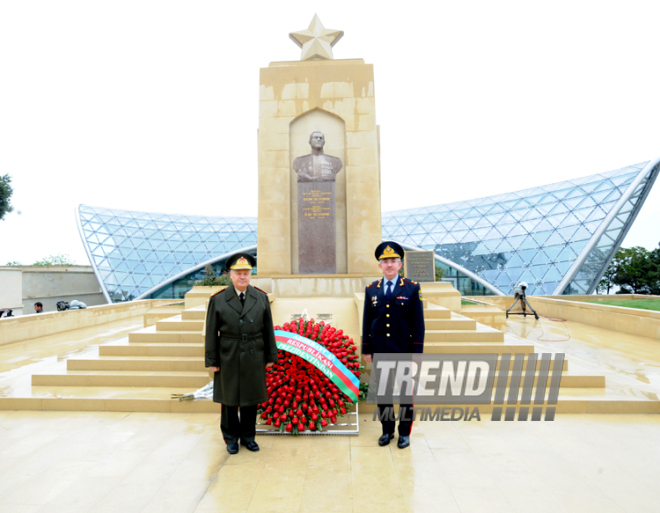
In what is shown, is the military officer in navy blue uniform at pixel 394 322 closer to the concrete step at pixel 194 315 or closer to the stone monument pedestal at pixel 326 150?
the concrete step at pixel 194 315

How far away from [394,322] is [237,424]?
1828 mm

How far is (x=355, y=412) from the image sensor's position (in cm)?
421

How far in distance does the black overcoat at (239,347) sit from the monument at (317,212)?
5.37 m

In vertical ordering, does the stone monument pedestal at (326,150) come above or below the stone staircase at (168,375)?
above

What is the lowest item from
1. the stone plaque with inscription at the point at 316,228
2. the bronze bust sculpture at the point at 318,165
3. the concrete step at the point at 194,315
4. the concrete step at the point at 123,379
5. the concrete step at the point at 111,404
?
the concrete step at the point at 111,404

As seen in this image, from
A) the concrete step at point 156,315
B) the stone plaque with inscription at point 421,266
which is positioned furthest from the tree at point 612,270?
the concrete step at point 156,315

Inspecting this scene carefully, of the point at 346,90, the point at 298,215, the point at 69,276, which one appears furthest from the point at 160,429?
the point at 69,276

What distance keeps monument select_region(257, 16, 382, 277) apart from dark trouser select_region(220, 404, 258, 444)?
5525 millimetres

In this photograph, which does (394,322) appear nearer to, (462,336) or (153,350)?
(462,336)

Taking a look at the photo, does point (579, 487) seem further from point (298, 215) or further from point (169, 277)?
point (169, 277)

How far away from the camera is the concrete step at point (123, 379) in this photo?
16.8ft

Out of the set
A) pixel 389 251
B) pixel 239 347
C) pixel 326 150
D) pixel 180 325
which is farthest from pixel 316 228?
pixel 239 347

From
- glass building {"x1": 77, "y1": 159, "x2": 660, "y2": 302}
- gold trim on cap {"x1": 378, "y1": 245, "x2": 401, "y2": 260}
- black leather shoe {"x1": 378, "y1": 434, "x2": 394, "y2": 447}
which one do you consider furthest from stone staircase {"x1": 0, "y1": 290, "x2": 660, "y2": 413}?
glass building {"x1": 77, "y1": 159, "x2": 660, "y2": 302}

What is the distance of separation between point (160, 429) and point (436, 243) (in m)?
28.8
